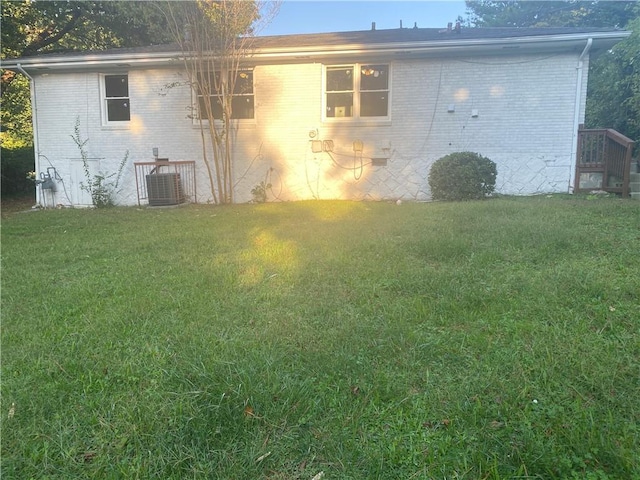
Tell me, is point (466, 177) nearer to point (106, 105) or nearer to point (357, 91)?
point (357, 91)

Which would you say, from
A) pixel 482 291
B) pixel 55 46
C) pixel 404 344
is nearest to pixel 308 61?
pixel 482 291

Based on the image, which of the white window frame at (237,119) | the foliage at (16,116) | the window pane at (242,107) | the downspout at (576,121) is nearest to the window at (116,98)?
the white window frame at (237,119)

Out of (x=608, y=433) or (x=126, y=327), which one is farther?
(x=126, y=327)

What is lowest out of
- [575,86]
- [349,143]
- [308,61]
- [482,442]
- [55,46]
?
[482,442]

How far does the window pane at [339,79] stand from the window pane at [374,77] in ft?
0.96

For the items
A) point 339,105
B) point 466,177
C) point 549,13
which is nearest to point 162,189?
point 339,105

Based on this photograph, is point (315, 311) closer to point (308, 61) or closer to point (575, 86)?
point (308, 61)

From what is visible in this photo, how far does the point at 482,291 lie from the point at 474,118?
25.1 ft

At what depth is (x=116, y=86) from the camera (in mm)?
10844

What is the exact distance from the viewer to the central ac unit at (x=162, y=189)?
32.4 ft

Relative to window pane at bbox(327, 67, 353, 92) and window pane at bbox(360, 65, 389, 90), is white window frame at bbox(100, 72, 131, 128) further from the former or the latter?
window pane at bbox(360, 65, 389, 90)

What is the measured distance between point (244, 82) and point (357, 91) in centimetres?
285

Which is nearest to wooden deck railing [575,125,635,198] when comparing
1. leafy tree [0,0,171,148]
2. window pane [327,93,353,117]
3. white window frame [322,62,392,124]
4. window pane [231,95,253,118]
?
white window frame [322,62,392,124]

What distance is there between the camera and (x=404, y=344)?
94.5 inches
